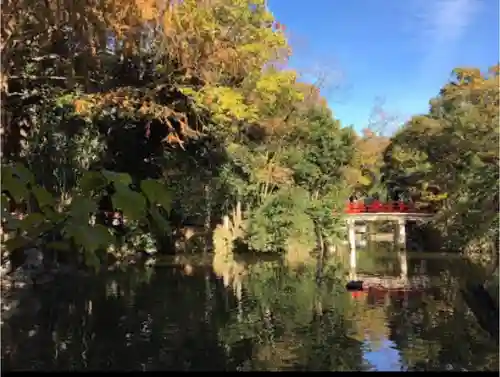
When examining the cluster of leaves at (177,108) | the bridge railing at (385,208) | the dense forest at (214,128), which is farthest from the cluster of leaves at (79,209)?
the bridge railing at (385,208)

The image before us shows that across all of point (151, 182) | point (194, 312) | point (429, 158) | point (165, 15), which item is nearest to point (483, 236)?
point (429, 158)

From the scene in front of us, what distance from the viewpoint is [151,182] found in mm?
1054

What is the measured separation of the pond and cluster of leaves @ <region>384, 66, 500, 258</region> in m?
4.16

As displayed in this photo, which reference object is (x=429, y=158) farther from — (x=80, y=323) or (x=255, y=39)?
(x=80, y=323)

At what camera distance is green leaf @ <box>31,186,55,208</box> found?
3.41 feet

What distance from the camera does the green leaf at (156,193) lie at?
3.42 feet

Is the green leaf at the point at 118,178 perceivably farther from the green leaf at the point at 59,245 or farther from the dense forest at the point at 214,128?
the dense forest at the point at 214,128

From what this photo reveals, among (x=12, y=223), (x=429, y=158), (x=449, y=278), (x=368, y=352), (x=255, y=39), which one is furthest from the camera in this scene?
(x=429, y=158)

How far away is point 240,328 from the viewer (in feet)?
31.0

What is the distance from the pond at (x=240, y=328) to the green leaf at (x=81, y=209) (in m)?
6.41

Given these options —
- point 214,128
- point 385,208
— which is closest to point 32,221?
point 214,128

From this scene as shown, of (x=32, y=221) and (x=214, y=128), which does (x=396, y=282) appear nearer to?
(x=214, y=128)

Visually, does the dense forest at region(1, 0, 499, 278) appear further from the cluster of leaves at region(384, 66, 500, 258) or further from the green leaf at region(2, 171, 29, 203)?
the green leaf at region(2, 171, 29, 203)

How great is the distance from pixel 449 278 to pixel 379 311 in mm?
5573
